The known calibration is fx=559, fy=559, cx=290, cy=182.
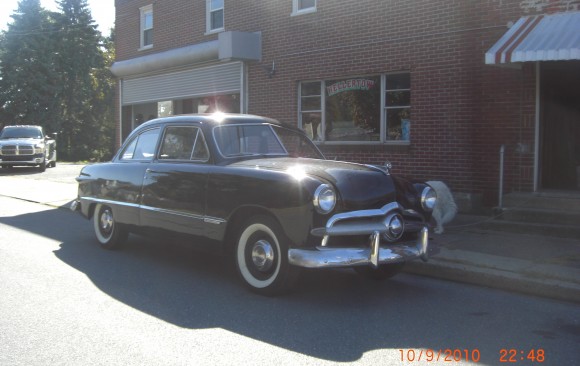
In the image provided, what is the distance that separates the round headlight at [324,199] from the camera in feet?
16.2

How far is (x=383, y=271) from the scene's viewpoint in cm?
613

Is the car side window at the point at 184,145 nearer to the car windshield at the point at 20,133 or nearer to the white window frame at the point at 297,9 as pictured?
the white window frame at the point at 297,9

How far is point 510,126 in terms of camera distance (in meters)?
9.30

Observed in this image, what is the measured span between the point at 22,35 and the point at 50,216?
39.9 metres

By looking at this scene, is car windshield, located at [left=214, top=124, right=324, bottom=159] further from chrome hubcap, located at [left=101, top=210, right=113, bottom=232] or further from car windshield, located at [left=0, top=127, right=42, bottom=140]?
car windshield, located at [left=0, top=127, right=42, bottom=140]

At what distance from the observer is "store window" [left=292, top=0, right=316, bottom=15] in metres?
12.4

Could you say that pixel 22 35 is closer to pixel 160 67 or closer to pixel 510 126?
pixel 160 67

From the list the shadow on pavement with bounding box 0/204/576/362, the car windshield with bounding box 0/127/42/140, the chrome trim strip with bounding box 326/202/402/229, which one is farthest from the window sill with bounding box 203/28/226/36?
the car windshield with bounding box 0/127/42/140

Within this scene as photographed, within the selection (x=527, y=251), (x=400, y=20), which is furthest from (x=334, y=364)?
(x=400, y=20)

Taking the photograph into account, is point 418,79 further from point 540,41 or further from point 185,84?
point 185,84

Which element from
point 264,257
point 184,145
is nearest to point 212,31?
point 184,145

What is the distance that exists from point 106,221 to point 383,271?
401cm

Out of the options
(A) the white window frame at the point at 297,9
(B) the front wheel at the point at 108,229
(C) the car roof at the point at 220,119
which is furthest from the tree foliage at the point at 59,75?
(C) the car roof at the point at 220,119

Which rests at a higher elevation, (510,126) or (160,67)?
(160,67)
